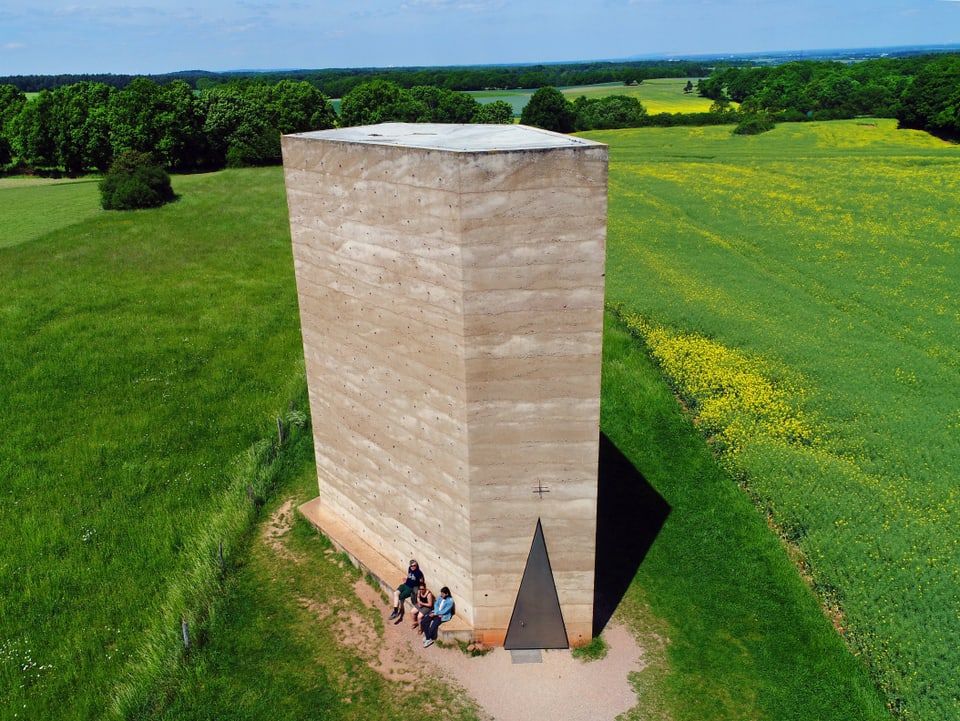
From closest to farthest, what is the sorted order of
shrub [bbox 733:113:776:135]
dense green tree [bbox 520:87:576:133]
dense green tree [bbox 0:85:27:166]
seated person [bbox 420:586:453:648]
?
1. seated person [bbox 420:586:453:648]
2. dense green tree [bbox 0:85:27:166]
3. shrub [bbox 733:113:776:135]
4. dense green tree [bbox 520:87:576:133]

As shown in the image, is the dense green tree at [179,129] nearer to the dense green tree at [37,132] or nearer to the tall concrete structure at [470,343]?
the dense green tree at [37,132]

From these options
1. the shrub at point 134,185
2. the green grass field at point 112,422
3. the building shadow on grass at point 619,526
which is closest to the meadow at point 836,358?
the building shadow on grass at point 619,526

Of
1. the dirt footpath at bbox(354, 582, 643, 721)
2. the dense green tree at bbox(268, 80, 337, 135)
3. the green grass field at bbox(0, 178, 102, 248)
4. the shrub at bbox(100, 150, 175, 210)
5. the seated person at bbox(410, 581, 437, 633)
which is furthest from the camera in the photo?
the dense green tree at bbox(268, 80, 337, 135)

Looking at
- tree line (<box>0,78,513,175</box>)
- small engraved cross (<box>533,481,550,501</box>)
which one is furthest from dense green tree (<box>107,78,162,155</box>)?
small engraved cross (<box>533,481,550,501</box>)

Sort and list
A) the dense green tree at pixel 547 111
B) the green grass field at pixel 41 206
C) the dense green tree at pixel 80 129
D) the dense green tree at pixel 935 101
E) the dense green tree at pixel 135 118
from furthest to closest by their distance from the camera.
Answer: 1. the dense green tree at pixel 547 111
2. the dense green tree at pixel 935 101
3. the dense green tree at pixel 80 129
4. the dense green tree at pixel 135 118
5. the green grass field at pixel 41 206

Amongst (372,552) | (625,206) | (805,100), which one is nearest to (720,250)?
(625,206)

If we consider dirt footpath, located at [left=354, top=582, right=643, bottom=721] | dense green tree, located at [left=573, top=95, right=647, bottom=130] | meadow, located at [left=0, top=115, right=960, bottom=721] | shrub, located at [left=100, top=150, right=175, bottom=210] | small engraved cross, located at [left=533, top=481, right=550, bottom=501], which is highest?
dense green tree, located at [left=573, top=95, right=647, bottom=130]

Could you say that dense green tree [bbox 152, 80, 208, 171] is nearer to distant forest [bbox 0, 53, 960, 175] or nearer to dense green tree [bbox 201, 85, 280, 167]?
distant forest [bbox 0, 53, 960, 175]
